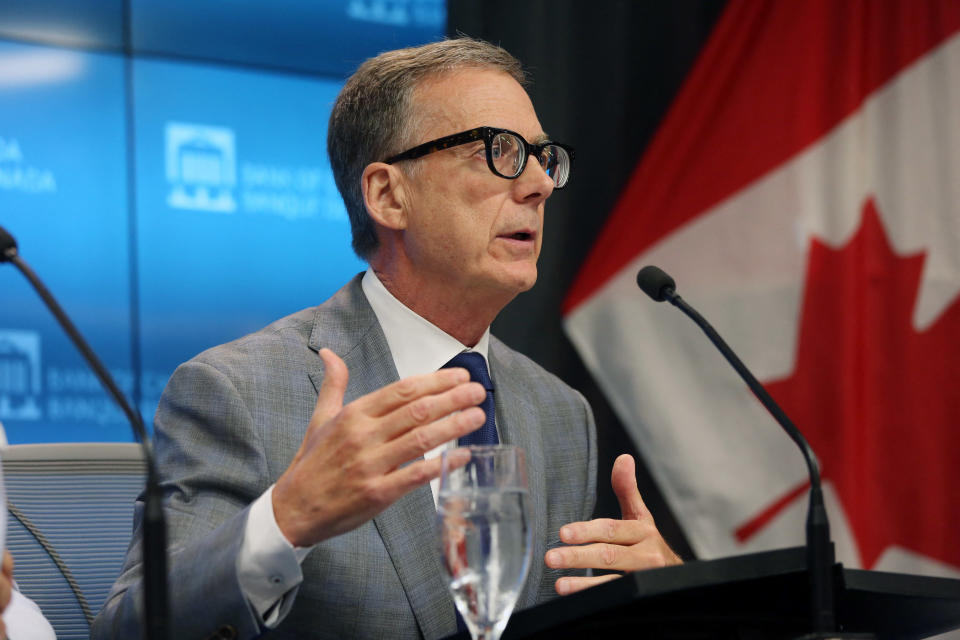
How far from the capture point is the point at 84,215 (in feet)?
10.2

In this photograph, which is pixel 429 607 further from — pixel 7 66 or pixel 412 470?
pixel 7 66

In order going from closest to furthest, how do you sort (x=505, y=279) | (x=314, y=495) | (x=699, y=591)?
(x=699, y=591) → (x=314, y=495) → (x=505, y=279)

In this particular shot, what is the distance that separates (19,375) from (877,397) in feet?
8.42

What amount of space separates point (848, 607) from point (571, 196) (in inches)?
89.3

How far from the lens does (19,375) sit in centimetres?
297

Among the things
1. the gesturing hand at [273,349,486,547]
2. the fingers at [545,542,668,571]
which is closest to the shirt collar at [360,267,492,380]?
the fingers at [545,542,668,571]

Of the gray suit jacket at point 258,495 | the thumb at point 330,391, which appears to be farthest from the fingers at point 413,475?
the gray suit jacket at point 258,495

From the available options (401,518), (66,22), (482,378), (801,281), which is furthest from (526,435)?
(66,22)

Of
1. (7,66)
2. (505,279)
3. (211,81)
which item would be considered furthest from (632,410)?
(7,66)

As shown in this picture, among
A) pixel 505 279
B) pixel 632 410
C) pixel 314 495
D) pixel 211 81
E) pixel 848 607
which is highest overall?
pixel 211 81

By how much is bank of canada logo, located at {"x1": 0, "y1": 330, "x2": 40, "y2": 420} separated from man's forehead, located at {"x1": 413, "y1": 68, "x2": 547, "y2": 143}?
165 centimetres

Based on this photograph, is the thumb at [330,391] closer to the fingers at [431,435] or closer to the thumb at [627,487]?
the fingers at [431,435]

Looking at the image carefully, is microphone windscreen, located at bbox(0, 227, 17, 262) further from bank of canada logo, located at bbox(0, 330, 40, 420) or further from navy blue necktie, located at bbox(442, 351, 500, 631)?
bank of canada logo, located at bbox(0, 330, 40, 420)

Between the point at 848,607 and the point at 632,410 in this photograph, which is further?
the point at 632,410
